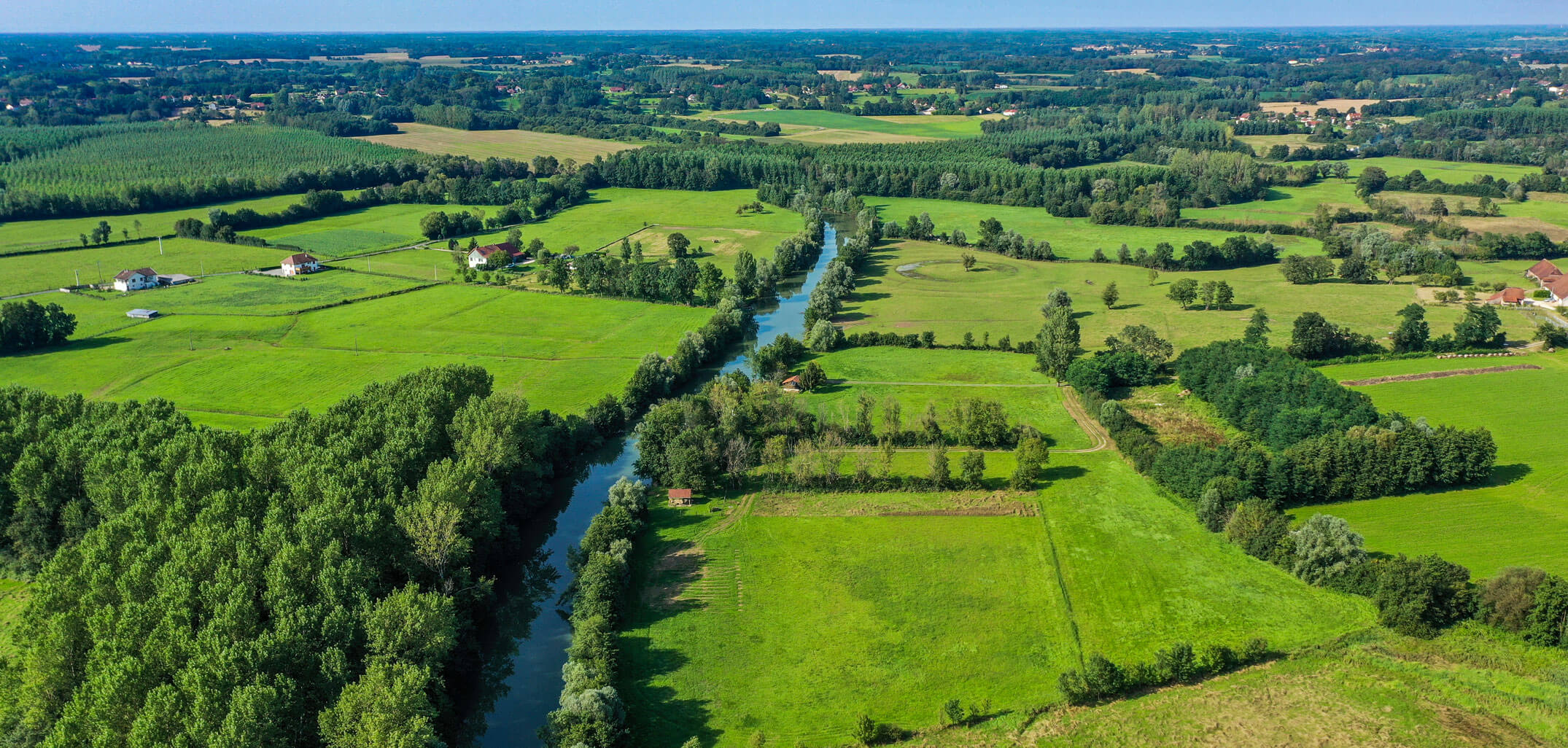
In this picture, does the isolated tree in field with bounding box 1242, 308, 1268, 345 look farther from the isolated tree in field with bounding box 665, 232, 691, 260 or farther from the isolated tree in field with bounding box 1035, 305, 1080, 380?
the isolated tree in field with bounding box 665, 232, 691, 260

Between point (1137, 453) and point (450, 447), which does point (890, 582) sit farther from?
point (450, 447)

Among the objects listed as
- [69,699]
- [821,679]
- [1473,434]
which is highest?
[1473,434]

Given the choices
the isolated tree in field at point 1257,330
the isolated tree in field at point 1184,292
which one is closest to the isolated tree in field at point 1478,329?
the isolated tree in field at point 1257,330

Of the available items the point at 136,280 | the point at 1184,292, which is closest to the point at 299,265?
the point at 136,280

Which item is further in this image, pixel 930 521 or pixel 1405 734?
pixel 930 521

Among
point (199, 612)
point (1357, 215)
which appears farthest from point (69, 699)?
point (1357, 215)

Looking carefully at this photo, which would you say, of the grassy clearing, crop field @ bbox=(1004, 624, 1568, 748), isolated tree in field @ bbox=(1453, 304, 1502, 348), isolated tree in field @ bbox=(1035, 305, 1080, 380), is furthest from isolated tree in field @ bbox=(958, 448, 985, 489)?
isolated tree in field @ bbox=(1453, 304, 1502, 348)

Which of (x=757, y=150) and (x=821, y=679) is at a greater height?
(x=757, y=150)
